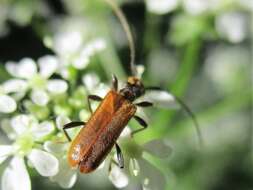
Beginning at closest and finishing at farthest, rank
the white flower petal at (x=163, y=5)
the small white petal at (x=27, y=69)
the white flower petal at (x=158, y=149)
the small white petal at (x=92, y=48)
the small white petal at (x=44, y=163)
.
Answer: the small white petal at (x=44, y=163) < the white flower petal at (x=158, y=149) < the small white petal at (x=27, y=69) < the small white petal at (x=92, y=48) < the white flower petal at (x=163, y=5)

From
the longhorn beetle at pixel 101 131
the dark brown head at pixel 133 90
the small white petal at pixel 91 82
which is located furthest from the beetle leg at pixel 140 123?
the small white petal at pixel 91 82

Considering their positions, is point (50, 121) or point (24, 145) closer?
point (24, 145)

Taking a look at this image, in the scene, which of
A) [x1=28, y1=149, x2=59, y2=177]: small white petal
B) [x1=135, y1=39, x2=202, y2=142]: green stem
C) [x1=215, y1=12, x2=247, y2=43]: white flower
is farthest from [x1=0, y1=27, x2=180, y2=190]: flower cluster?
[x1=215, y1=12, x2=247, y2=43]: white flower

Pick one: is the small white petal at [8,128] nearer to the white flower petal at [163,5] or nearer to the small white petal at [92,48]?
the small white petal at [92,48]

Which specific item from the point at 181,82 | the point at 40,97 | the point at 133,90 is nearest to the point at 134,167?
the point at 133,90

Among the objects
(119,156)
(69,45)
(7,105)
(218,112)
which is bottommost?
(218,112)

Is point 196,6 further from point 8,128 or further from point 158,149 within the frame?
point 8,128

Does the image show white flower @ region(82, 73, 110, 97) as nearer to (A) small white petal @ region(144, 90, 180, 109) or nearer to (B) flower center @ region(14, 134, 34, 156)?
(A) small white petal @ region(144, 90, 180, 109)
